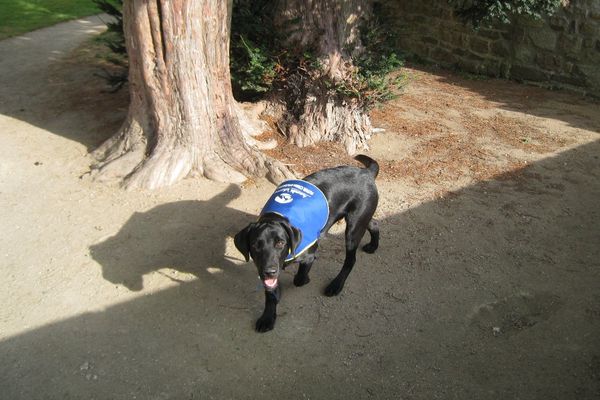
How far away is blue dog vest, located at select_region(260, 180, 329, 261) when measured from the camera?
3.89m

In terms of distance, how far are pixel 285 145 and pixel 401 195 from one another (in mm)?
2034

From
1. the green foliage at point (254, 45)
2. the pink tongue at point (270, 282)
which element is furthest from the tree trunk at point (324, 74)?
the pink tongue at point (270, 282)

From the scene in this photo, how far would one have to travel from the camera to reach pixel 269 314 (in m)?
4.11

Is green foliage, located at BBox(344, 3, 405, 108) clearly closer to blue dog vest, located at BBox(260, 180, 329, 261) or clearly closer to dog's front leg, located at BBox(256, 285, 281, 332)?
blue dog vest, located at BBox(260, 180, 329, 261)

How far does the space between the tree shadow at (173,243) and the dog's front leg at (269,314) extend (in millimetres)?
649

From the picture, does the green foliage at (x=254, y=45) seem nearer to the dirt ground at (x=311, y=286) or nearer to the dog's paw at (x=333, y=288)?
the dirt ground at (x=311, y=286)

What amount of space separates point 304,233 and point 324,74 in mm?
3701

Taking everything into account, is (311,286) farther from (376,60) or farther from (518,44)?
(518,44)

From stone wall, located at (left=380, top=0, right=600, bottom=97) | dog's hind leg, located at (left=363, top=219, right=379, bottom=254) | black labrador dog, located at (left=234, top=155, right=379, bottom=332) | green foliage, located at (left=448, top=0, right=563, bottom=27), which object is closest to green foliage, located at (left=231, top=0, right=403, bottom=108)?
green foliage, located at (left=448, top=0, right=563, bottom=27)

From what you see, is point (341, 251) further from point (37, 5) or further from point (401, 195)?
point (37, 5)

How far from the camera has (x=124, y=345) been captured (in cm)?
388

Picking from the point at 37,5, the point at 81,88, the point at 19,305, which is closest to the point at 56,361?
the point at 19,305

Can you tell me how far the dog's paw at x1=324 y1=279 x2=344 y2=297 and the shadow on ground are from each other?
0.08 metres

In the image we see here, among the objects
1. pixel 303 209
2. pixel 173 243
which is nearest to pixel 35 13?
pixel 173 243
